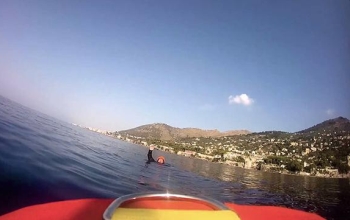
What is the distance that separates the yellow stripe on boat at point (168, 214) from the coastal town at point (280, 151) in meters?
49.7

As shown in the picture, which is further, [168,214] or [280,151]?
[280,151]

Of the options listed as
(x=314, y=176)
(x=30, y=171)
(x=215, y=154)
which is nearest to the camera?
(x=30, y=171)

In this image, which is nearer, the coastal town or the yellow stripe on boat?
the yellow stripe on boat

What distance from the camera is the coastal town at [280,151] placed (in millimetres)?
53781

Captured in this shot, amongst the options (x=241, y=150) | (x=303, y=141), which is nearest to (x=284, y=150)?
(x=303, y=141)

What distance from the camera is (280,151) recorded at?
6097 cm

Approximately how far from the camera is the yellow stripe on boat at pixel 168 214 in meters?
0.87

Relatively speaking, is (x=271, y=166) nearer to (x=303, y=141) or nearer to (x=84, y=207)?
(x=303, y=141)

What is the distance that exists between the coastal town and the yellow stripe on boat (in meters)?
49.7

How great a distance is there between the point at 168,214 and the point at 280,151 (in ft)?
218

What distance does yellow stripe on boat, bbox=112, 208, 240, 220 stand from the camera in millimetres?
870

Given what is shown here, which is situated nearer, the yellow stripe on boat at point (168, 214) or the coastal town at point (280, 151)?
the yellow stripe on boat at point (168, 214)

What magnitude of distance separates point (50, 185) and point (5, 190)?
137cm

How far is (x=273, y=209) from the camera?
1.60m
